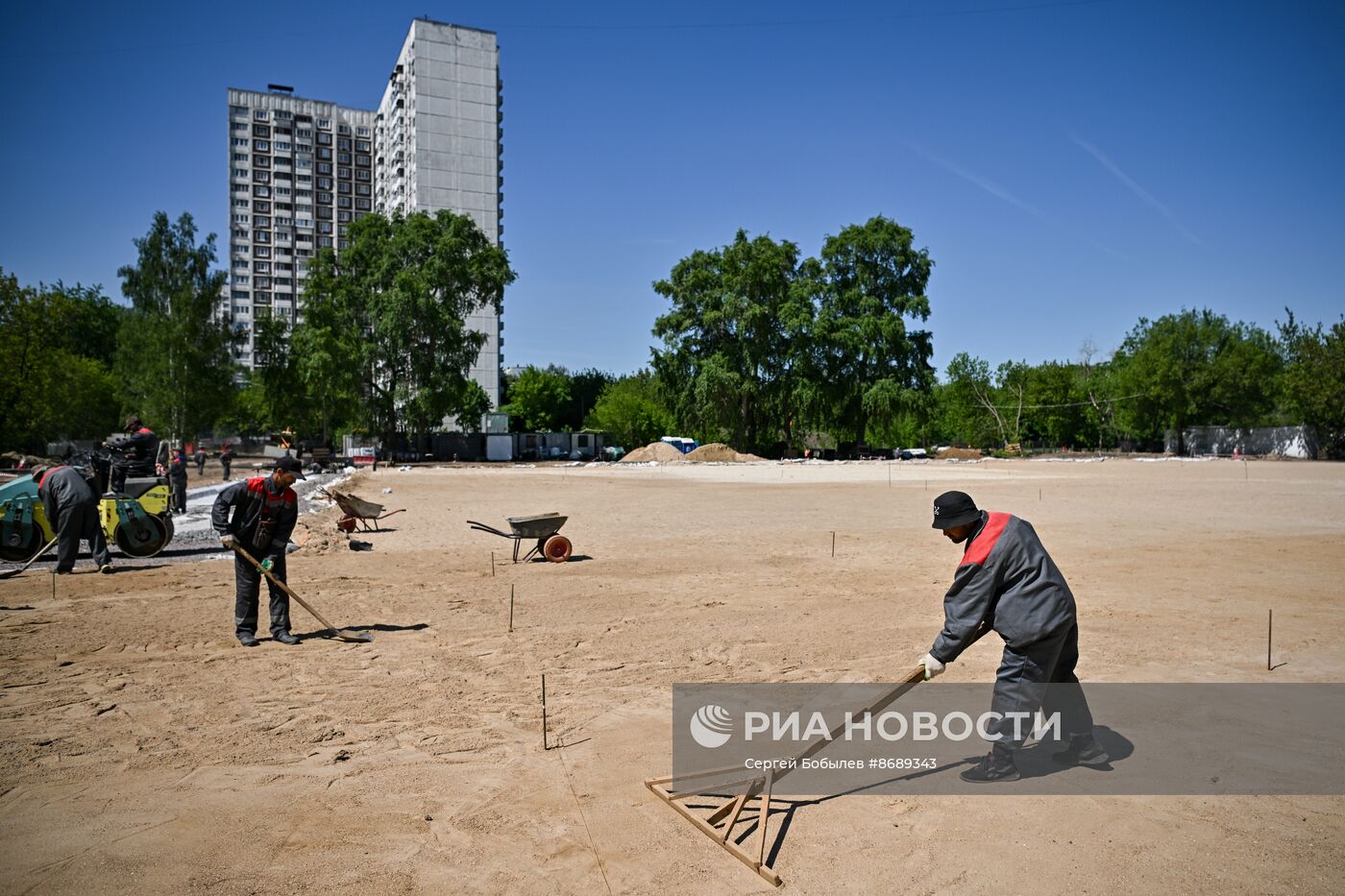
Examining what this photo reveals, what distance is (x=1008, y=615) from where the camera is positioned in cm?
468

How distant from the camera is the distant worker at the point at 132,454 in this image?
1497 centimetres

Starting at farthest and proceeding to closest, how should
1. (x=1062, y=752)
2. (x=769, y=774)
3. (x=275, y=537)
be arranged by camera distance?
(x=275, y=537) < (x=1062, y=752) < (x=769, y=774)

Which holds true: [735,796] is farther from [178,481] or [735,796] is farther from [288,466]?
[178,481]

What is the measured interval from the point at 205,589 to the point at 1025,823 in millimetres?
9915

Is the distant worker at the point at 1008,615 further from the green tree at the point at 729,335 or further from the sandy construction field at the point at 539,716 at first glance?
the green tree at the point at 729,335

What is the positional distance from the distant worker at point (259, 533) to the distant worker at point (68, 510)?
4.66m

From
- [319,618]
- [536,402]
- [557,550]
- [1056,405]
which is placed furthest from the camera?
[536,402]

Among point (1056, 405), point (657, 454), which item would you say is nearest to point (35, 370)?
point (657, 454)

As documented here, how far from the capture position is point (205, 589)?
1053 cm

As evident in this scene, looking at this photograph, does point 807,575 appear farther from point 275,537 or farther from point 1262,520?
point 1262,520

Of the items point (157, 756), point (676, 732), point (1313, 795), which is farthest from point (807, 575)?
point (157, 756)

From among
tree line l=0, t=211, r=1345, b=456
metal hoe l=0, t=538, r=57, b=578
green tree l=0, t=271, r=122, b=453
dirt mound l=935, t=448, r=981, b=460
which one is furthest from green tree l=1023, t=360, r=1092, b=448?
metal hoe l=0, t=538, r=57, b=578

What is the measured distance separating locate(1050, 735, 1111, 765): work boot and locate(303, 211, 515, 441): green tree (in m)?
50.0

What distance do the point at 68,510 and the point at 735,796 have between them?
1083 centimetres
